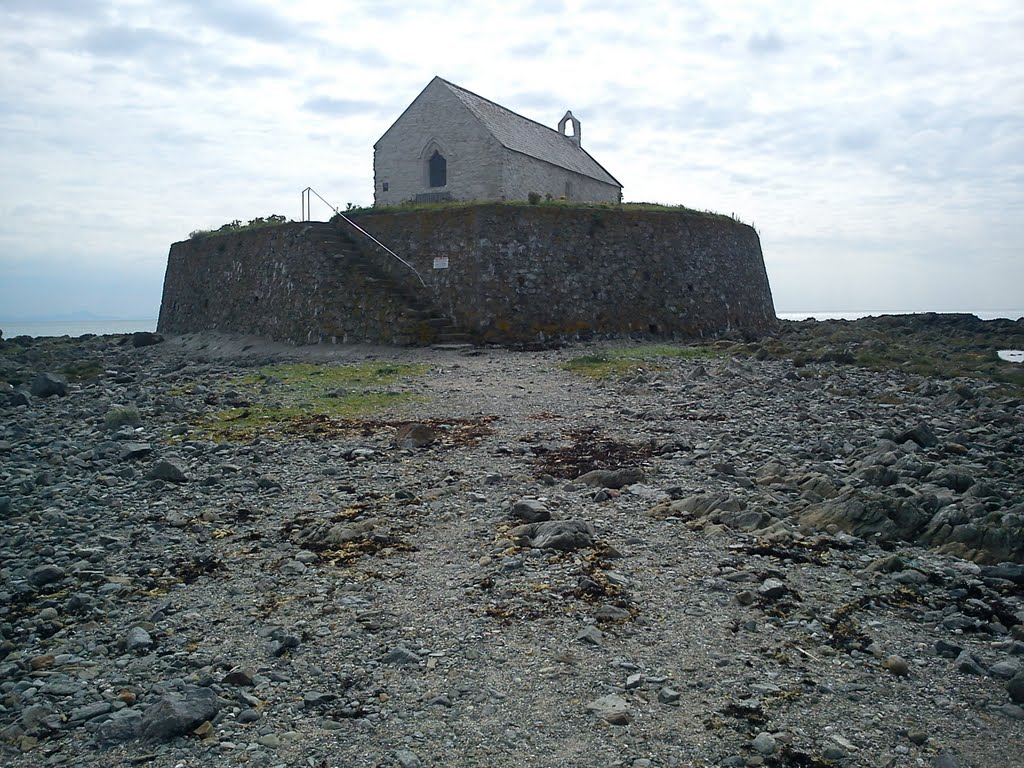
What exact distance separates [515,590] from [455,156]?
93.1ft

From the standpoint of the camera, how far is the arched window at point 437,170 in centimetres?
3256

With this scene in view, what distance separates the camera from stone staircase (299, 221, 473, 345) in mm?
23766

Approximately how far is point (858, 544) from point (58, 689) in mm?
6480

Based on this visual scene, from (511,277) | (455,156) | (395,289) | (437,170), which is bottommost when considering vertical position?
(395,289)

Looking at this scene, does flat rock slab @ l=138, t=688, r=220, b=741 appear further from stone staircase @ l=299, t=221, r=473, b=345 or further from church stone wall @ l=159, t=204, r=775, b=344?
church stone wall @ l=159, t=204, r=775, b=344

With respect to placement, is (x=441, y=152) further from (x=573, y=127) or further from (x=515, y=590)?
(x=515, y=590)

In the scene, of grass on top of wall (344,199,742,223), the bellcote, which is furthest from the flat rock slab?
the bellcote

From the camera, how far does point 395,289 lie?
25609mm

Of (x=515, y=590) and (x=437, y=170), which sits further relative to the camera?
(x=437, y=170)

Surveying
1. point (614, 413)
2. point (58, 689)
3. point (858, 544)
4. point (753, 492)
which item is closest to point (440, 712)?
point (58, 689)

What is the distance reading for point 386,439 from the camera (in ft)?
38.1

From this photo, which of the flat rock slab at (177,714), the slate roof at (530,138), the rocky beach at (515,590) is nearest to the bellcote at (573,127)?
the slate roof at (530,138)

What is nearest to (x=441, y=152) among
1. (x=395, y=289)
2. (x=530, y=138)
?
(x=530, y=138)

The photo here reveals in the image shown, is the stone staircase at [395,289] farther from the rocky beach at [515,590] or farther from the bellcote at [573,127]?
the bellcote at [573,127]
